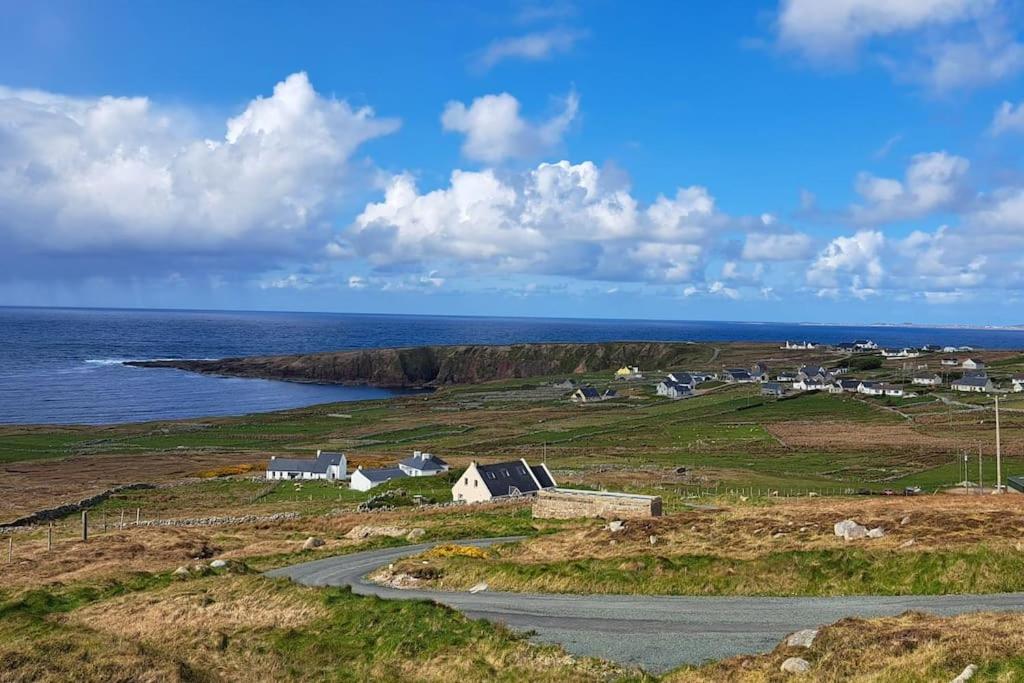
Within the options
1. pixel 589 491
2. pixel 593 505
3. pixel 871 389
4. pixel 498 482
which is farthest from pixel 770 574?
pixel 871 389

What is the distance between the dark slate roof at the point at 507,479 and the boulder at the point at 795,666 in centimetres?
4701

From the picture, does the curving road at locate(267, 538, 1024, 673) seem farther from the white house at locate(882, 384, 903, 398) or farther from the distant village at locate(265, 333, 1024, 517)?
the white house at locate(882, 384, 903, 398)

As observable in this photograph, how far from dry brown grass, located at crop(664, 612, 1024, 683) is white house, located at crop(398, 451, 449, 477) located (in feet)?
204

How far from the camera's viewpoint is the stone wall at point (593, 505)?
46.1 m

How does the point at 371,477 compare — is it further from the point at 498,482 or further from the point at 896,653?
the point at 896,653

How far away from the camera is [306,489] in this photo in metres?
78.1

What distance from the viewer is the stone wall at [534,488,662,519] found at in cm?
4606

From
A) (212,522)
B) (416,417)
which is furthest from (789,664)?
(416,417)

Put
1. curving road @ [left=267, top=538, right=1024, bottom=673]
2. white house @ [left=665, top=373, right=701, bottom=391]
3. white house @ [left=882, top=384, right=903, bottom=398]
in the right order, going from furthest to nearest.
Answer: white house @ [left=665, top=373, right=701, bottom=391] → white house @ [left=882, top=384, right=903, bottom=398] → curving road @ [left=267, top=538, right=1024, bottom=673]

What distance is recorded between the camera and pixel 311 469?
Answer: 87062mm

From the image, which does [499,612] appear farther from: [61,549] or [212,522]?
[212,522]

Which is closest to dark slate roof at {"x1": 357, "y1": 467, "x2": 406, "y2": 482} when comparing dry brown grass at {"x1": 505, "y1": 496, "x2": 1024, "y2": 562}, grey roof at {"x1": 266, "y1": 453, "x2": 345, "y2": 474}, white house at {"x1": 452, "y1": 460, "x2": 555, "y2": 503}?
grey roof at {"x1": 266, "y1": 453, "x2": 345, "y2": 474}

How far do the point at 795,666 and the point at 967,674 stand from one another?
354 centimetres

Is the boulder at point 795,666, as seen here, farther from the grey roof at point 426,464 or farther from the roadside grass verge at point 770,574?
the grey roof at point 426,464
